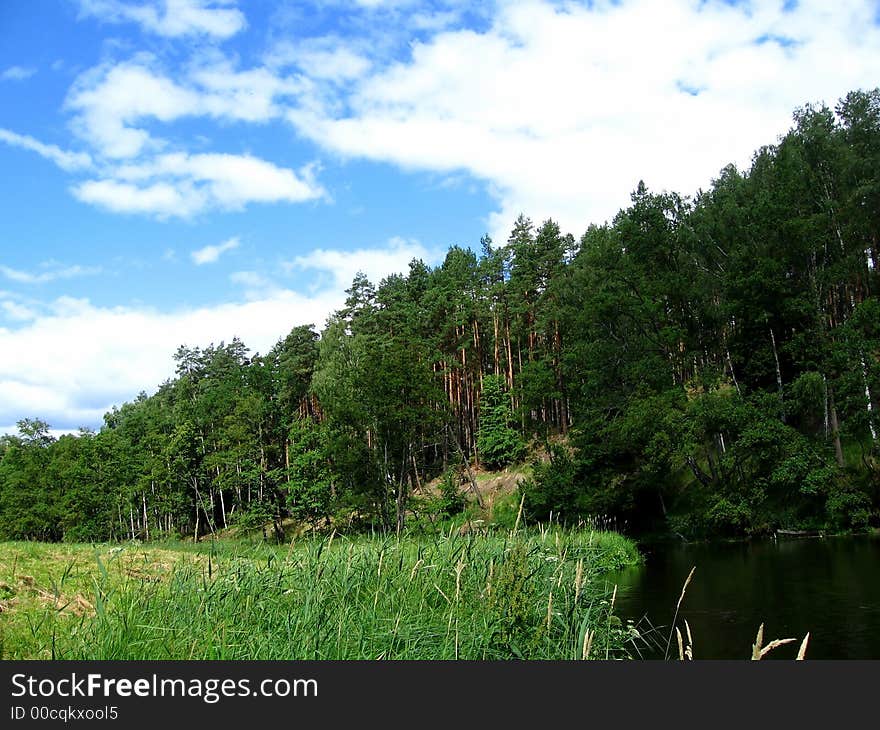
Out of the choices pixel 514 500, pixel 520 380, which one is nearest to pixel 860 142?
pixel 520 380

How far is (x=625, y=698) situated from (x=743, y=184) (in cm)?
5375

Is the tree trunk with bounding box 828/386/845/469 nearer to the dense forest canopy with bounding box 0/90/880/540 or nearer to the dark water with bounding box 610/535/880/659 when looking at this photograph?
the dense forest canopy with bounding box 0/90/880/540

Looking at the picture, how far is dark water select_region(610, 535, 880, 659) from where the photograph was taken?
43.9 feet

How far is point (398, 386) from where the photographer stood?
4356cm

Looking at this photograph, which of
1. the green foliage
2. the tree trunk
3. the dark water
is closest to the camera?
the dark water

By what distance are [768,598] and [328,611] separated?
47.9 feet

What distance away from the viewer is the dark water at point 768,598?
1337cm

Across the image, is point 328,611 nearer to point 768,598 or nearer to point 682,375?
point 768,598

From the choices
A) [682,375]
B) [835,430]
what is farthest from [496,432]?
[835,430]

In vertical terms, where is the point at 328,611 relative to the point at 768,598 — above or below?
above

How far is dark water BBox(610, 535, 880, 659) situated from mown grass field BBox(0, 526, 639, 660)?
4.59 m

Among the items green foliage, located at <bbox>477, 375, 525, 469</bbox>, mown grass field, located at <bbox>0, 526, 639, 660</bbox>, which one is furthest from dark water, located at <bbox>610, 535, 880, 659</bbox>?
green foliage, located at <bbox>477, 375, 525, 469</bbox>

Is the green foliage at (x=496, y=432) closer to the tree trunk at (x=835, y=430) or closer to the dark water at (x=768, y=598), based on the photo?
the tree trunk at (x=835, y=430)

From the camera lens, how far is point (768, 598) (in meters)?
18.5
